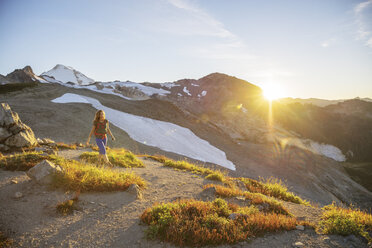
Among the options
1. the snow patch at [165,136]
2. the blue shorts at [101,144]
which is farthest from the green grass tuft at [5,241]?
the snow patch at [165,136]

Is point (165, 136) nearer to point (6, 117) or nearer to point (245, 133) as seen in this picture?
point (6, 117)

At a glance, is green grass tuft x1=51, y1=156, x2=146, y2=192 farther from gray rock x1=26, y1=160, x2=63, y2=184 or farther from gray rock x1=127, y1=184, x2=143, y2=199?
gray rock x1=127, y1=184, x2=143, y2=199

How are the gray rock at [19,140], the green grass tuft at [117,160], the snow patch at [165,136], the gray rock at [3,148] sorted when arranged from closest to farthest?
the green grass tuft at [117,160] < the gray rock at [3,148] < the gray rock at [19,140] < the snow patch at [165,136]

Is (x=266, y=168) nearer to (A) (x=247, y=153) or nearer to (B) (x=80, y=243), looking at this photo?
(A) (x=247, y=153)

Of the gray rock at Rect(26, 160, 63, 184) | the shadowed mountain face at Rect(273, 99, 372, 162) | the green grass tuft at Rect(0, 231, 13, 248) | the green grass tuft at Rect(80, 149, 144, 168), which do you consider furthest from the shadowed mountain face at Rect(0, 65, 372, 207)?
the green grass tuft at Rect(0, 231, 13, 248)

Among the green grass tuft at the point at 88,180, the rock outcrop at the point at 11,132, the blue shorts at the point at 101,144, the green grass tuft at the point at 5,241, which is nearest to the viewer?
the green grass tuft at the point at 5,241

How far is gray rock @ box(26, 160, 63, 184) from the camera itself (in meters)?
6.14

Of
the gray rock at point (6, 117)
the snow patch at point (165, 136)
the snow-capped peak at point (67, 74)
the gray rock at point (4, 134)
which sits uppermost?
the snow-capped peak at point (67, 74)

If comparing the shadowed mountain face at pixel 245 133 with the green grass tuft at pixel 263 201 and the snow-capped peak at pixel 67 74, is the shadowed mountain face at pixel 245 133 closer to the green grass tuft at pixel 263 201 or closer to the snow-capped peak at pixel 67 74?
the green grass tuft at pixel 263 201

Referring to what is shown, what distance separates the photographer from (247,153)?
135ft

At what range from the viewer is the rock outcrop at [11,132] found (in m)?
10.9

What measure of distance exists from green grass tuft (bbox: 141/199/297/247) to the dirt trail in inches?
7.8

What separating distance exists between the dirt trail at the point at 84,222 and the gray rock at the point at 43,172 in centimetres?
23

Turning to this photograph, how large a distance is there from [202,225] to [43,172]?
5730mm
